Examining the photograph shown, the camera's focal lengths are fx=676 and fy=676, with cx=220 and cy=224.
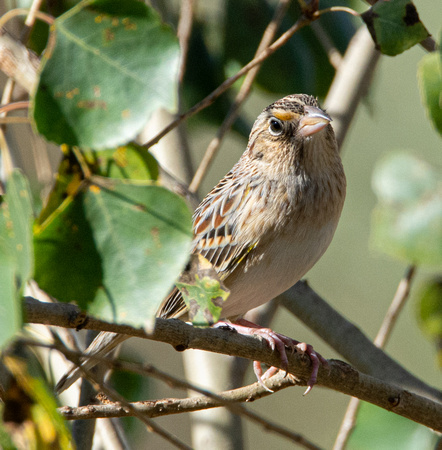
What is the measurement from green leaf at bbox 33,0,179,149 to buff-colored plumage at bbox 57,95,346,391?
1367 mm

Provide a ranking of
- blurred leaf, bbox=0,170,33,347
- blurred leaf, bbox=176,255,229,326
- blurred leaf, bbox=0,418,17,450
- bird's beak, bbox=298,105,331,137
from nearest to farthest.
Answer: blurred leaf, bbox=0,170,33,347 < blurred leaf, bbox=0,418,17,450 < blurred leaf, bbox=176,255,229,326 < bird's beak, bbox=298,105,331,137

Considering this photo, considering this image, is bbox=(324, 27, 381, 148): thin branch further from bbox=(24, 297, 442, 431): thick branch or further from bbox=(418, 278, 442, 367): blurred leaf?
bbox=(24, 297, 442, 431): thick branch

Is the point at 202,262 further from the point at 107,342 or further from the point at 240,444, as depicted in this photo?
the point at 240,444

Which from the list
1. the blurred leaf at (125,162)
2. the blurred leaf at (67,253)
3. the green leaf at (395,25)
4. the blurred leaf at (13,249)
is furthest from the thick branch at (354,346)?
the blurred leaf at (13,249)

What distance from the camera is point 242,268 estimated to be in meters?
2.60

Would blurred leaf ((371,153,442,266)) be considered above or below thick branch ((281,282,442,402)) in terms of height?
above

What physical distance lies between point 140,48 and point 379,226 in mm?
1261

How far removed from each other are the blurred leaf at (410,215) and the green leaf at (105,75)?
122 centimetres

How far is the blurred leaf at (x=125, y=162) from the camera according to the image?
4.16 ft

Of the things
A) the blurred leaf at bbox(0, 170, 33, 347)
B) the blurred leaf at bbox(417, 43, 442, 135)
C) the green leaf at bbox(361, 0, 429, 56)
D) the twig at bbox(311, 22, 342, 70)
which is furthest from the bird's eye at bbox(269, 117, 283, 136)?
the blurred leaf at bbox(0, 170, 33, 347)

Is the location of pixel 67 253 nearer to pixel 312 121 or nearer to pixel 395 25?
pixel 395 25

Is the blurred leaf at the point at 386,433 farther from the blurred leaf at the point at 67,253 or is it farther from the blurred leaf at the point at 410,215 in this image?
the blurred leaf at the point at 67,253

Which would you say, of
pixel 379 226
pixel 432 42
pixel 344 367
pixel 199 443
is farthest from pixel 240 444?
pixel 432 42

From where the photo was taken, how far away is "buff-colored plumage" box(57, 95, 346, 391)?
254cm
